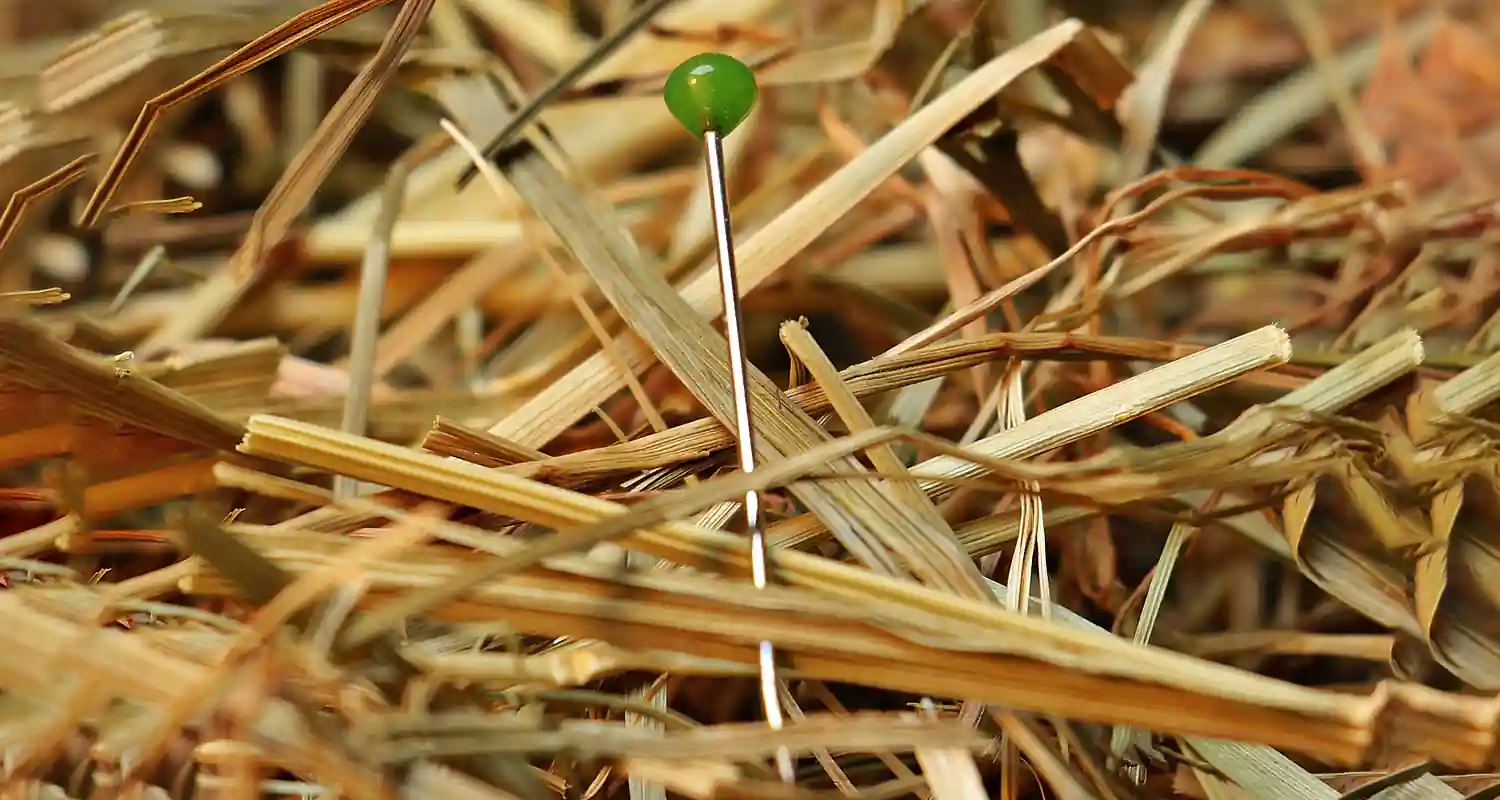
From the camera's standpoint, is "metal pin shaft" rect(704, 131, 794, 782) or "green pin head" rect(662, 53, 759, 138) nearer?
"metal pin shaft" rect(704, 131, 794, 782)

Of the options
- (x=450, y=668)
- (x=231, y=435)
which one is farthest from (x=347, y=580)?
(x=231, y=435)

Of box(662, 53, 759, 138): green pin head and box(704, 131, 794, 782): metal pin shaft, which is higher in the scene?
box(662, 53, 759, 138): green pin head

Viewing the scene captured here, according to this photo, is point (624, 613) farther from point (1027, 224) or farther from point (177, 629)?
point (1027, 224)

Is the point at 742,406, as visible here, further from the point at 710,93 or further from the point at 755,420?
the point at 710,93

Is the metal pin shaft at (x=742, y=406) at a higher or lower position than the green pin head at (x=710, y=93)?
lower

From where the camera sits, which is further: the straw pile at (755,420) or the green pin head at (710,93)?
the green pin head at (710,93)
